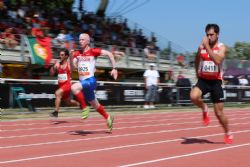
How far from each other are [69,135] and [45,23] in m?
14.2

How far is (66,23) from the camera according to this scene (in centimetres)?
2738

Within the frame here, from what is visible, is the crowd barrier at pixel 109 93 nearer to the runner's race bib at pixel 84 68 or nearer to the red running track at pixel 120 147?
the red running track at pixel 120 147

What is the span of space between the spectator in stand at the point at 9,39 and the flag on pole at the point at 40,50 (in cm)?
58

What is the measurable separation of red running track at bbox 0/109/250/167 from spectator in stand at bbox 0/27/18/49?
339 inches

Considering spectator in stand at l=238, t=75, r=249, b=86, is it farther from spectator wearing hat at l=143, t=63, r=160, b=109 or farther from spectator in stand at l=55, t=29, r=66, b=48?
spectator in stand at l=55, t=29, r=66, b=48

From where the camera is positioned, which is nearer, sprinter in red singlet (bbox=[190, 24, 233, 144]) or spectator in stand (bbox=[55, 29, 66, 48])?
sprinter in red singlet (bbox=[190, 24, 233, 144])

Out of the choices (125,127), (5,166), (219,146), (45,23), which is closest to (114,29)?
(45,23)

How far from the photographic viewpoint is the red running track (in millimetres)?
7320

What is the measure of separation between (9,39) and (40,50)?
1.52m

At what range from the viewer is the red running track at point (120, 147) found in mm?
7320

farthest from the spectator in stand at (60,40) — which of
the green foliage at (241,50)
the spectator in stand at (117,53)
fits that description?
the green foliage at (241,50)

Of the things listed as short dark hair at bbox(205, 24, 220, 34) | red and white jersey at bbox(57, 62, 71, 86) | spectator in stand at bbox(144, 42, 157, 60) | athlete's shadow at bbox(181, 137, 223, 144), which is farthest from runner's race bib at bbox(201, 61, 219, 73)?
spectator in stand at bbox(144, 42, 157, 60)

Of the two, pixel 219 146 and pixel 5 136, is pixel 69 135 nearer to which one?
pixel 5 136

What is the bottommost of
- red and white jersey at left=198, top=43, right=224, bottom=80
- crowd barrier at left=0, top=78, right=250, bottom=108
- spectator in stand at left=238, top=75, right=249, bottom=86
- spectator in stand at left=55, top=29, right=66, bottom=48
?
crowd barrier at left=0, top=78, right=250, bottom=108
